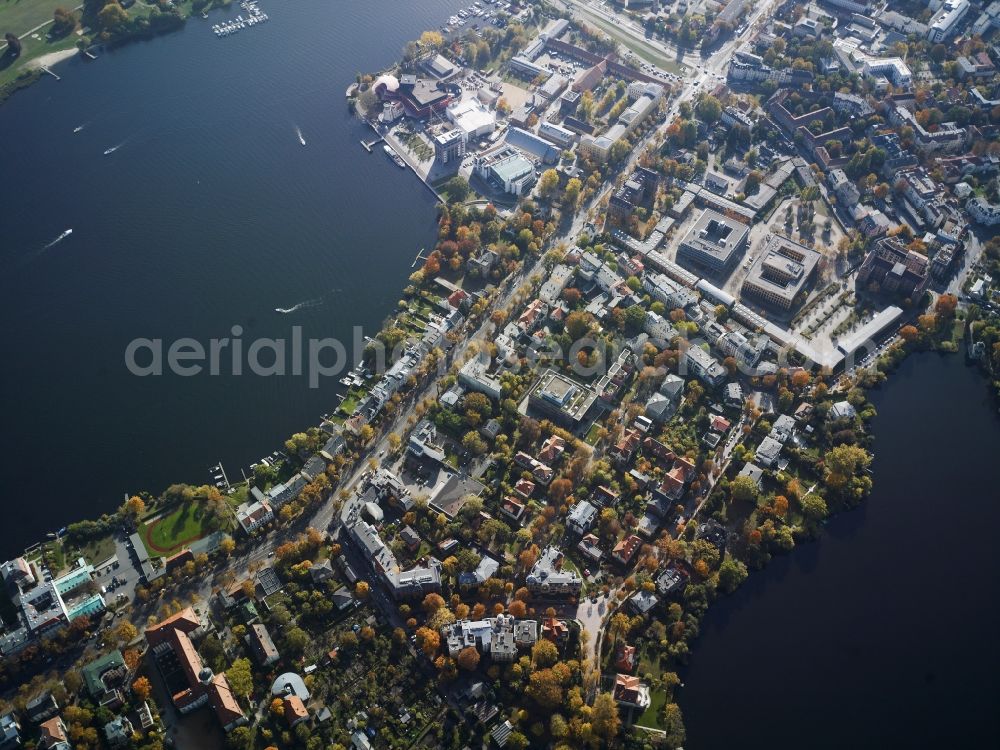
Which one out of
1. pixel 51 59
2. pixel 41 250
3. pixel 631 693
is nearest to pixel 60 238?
pixel 41 250

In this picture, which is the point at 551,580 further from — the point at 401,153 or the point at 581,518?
the point at 401,153

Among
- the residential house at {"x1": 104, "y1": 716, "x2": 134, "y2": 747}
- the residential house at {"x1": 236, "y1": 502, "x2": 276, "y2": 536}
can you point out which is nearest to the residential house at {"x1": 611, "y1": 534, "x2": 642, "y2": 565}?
the residential house at {"x1": 236, "y1": 502, "x2": 276, "y2": 536}

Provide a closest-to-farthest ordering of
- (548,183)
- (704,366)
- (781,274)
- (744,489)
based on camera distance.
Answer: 1. (744,489)
2. (704,366)
3. (781,274)
4. (548,183)

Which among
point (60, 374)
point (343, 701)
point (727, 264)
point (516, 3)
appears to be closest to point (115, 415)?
point (60, 374)

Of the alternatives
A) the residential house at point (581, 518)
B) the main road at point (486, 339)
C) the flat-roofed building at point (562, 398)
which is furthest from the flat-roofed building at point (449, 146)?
the residential house at point (581, 518)

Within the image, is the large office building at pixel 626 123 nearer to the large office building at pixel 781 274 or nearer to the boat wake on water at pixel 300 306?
the large office building at pixel 781 274

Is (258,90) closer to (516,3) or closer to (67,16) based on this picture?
(67,16)

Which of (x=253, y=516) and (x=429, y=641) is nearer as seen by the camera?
(x=429, y=641)
